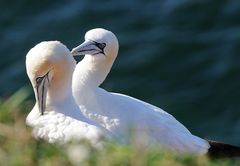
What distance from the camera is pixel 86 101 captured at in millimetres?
10039

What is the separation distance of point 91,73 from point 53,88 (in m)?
1.23

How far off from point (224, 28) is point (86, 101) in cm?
496

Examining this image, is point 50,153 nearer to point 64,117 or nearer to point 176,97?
point 64,117

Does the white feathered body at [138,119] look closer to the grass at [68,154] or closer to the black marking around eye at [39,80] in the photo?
the black marking around eye at [39,80]

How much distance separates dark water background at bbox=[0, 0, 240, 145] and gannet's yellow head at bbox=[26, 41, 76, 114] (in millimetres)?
4017

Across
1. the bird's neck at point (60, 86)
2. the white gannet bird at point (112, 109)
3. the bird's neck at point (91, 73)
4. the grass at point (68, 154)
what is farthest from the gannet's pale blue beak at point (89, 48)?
the grass at point (68, 154)

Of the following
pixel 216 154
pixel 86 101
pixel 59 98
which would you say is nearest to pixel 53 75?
pixel 59 98

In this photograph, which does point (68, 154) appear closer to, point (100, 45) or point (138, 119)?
point (138, 119)

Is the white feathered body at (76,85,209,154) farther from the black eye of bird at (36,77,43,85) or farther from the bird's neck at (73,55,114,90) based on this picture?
the black eye of bird at (36,77,43,85)

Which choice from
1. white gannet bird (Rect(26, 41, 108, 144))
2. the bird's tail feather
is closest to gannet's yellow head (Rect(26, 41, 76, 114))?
white gannet bird (Rect(26, 41, 108, 144))

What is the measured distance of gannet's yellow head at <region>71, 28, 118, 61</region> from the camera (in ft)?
33.3

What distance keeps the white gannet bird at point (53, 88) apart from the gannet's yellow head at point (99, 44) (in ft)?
3.07

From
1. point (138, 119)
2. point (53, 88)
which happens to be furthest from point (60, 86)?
point (138, 119)

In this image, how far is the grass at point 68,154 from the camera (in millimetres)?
4836
